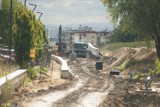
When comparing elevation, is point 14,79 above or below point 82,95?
above

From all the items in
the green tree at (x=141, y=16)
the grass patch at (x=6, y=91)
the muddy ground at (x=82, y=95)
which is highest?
the green tree at (x=141, y=16)

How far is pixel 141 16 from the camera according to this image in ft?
133

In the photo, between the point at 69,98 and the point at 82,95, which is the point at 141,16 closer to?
the point at 82,95

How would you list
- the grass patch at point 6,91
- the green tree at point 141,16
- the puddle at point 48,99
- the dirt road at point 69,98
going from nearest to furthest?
the grass patch at point 6,91, the puddle at point 48,99, the dirt road at point 69,98, the green tree at point 141,16

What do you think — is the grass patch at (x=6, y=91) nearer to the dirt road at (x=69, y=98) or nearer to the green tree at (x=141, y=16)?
the dirt road at (x=69, y=98)

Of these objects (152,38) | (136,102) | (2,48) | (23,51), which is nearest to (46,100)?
(136,102)

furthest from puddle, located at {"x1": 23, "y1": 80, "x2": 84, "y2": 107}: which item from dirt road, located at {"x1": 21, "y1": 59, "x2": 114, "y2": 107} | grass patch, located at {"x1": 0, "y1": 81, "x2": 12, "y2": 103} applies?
grass patch, located at {"x1": 0, "y1": 81, "x2": 12, "y2": 103}


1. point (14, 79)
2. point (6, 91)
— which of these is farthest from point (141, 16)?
point (6, 91)

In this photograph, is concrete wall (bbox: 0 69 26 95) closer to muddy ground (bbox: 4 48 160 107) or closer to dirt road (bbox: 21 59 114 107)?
muddy ground (bbox: 4 48 160 107)

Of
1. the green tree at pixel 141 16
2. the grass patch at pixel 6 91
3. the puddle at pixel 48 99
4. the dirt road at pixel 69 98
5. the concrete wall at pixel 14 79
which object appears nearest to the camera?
the grass patch at pixel 6 91

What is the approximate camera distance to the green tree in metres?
39.9

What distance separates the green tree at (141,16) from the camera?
3994cm

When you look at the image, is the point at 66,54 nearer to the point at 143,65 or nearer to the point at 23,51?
the point at 143,65

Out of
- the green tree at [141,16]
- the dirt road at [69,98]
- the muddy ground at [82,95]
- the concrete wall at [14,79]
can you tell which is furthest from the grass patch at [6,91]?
the green tree at [141,16]
